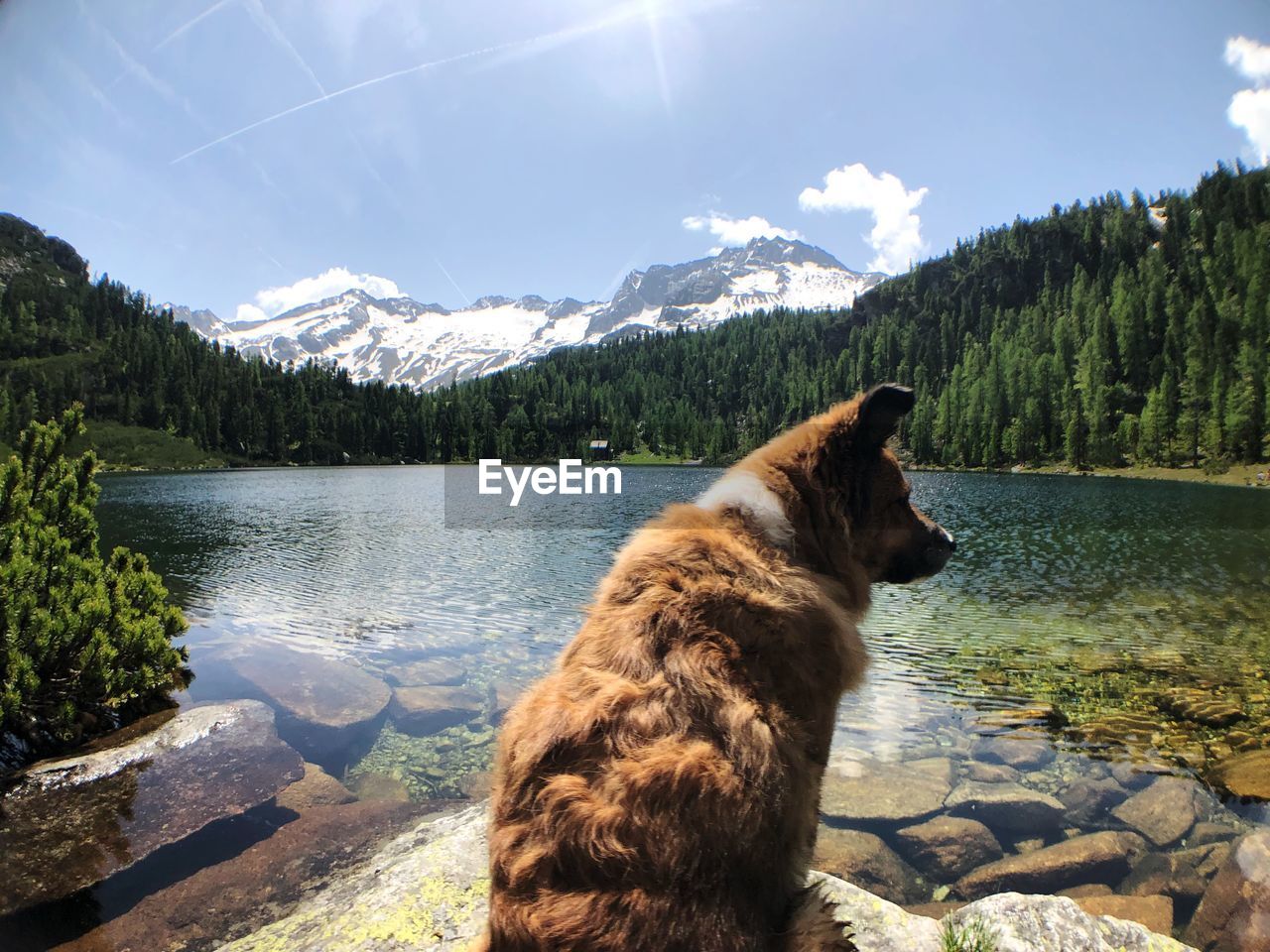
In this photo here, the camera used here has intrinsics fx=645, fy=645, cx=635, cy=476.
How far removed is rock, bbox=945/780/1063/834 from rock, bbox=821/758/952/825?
9.9 inches

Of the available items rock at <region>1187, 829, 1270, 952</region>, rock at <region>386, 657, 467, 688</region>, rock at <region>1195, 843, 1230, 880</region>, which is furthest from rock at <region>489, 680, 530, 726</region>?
rock at <region>1195, 843, 1230, 880</region>

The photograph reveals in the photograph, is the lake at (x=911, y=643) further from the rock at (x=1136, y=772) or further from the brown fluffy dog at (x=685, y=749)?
the brown fluffy dog at (x=685, y=749)

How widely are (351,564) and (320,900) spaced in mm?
28531

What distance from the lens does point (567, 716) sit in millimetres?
2193

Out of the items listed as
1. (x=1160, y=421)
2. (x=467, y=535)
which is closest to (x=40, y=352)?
(x=467, y=535)

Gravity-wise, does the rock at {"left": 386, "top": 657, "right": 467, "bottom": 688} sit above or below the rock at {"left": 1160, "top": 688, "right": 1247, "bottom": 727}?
below

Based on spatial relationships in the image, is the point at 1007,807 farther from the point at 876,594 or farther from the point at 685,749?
the point at 876,594

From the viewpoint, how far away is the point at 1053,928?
484cm

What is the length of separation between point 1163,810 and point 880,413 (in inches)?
366

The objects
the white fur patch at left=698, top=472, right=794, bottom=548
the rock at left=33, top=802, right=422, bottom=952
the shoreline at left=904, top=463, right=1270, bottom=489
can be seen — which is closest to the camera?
the white fur patch at left=698, top=472, right=794, bottom=548

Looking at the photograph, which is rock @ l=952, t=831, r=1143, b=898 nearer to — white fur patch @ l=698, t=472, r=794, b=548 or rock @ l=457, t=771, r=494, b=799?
rock @ l=457, t=771, r=494, b=799

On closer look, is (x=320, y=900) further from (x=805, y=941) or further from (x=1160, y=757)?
(x=1160, y=757)

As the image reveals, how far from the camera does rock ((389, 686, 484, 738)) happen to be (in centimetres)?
1216

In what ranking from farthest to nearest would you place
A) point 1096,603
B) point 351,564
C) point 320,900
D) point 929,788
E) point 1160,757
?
point 351,564 → point 1096,603 → point 1160,757 → point 929,788 → point 320,900
